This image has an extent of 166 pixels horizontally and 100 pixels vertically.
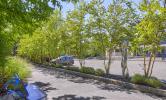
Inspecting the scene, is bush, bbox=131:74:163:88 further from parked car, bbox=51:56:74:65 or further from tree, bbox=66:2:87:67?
parked car, bbox=51:56:74:65

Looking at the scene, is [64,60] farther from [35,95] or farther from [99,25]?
[35,95]

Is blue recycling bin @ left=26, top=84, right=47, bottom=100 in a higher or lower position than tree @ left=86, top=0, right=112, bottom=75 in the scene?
lower

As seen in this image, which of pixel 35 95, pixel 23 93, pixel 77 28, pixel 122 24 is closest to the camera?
pixel 23 93

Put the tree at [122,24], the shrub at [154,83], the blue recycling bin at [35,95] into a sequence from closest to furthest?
the blue recycling bin at [35,95] < the shrub at [154,83] < the tree at [122,24]

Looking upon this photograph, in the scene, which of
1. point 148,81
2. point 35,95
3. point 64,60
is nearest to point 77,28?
point 148,81

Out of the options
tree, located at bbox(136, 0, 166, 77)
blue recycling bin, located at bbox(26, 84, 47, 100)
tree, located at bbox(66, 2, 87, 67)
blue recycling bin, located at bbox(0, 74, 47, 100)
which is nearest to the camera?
blue recycling bin, located at bbox(0, 74, 47, 100)

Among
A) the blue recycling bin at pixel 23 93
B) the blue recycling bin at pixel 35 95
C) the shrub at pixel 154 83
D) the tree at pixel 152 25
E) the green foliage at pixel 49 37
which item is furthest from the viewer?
the green foliage at pixel 49 37

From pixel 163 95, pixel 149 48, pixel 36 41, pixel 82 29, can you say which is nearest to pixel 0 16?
pixel 163 95

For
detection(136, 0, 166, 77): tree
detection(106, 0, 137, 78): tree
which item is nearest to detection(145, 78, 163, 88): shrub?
detection(136, 0, 166, 77): tree

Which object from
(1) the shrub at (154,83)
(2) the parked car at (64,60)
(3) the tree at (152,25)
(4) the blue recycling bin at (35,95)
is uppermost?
(3) the tree at (152,25)

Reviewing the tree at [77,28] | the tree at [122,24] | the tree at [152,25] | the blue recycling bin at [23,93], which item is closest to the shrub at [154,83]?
the tree at [152,25]

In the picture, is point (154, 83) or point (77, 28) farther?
point (77, 28)

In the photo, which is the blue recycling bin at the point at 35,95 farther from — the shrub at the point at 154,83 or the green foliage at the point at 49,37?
the green foliage at the point at 49,37

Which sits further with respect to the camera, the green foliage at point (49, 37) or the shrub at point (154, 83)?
the green foliage at point (49, 37)
